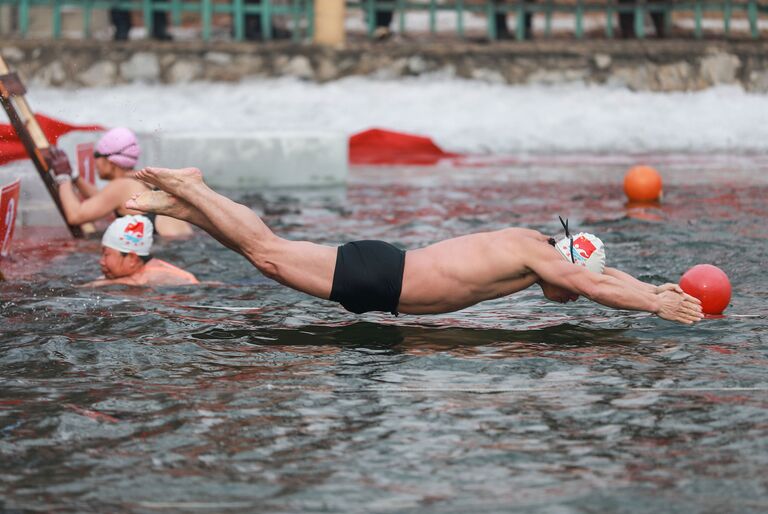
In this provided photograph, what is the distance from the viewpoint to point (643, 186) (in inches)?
539

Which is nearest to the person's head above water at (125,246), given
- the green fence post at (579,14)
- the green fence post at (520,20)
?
the green fence post at (520,20)

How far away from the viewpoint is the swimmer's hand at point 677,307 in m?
7.42

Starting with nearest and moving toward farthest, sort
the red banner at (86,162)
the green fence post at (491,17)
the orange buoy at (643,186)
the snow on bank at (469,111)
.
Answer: the red banner at (86,162)
the orange buoy at (643,186)
the snow on bank at (469,111)
the green fence post at (491,17)

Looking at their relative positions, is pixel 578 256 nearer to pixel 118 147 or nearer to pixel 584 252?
pixel 584 252

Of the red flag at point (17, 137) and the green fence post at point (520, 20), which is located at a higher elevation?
the green fence post at point (520, 20)

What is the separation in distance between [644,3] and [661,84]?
5.57ft

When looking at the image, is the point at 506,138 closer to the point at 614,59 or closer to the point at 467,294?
the point at 614,59

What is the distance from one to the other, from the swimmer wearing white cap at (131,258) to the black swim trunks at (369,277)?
229cm

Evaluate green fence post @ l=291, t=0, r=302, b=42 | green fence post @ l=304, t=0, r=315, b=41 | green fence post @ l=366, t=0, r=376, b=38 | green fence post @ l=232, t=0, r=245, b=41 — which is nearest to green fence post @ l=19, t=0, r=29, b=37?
green fence post @ l=232, t=0, r=245, b=41

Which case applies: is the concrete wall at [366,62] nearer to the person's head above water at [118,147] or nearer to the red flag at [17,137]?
the red flag at [17,137]

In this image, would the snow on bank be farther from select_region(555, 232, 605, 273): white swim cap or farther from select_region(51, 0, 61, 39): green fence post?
select_region(555, 232, 605, 273): white swim cap

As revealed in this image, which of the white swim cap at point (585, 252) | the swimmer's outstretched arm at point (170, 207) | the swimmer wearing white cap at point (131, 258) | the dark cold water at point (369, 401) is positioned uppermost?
the swimmer's outstretched arm at point (170, 207)

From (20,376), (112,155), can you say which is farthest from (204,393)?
(112,155)

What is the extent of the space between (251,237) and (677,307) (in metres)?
2.47
